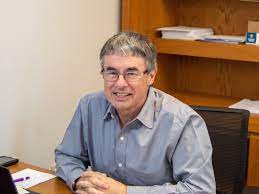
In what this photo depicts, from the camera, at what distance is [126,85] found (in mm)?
1670

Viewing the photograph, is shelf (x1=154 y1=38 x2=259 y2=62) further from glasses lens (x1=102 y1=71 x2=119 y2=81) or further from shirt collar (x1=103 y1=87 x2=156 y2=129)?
glasses lens (x1=102 y1=71 x2=119 y2=81)

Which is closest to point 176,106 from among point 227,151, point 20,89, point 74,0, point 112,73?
point 112,73

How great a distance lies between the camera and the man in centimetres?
163

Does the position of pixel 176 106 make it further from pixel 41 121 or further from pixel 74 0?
pixel 74 0

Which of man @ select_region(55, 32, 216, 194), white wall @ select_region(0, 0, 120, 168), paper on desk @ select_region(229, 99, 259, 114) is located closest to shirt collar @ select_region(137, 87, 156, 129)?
man @ select_region(55, 32, 216, 194)

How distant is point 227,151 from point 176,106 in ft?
1.40

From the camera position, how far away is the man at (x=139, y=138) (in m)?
1.63

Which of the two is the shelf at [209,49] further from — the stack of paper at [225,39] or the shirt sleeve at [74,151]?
the shirt sleeve at [74,151]

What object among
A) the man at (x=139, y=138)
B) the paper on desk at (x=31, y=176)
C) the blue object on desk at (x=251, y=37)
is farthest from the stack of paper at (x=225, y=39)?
the paper on desk at (x=31, y=176)

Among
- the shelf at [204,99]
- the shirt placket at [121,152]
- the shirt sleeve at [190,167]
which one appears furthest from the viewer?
the shelf at [204,99]

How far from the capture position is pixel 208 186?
1.63m

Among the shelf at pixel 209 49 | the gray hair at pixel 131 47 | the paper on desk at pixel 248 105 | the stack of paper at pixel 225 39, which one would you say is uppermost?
the gray hair at pixel 131 47

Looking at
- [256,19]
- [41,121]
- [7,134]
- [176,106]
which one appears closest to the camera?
[176,106]

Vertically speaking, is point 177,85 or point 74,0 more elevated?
point 74,0
